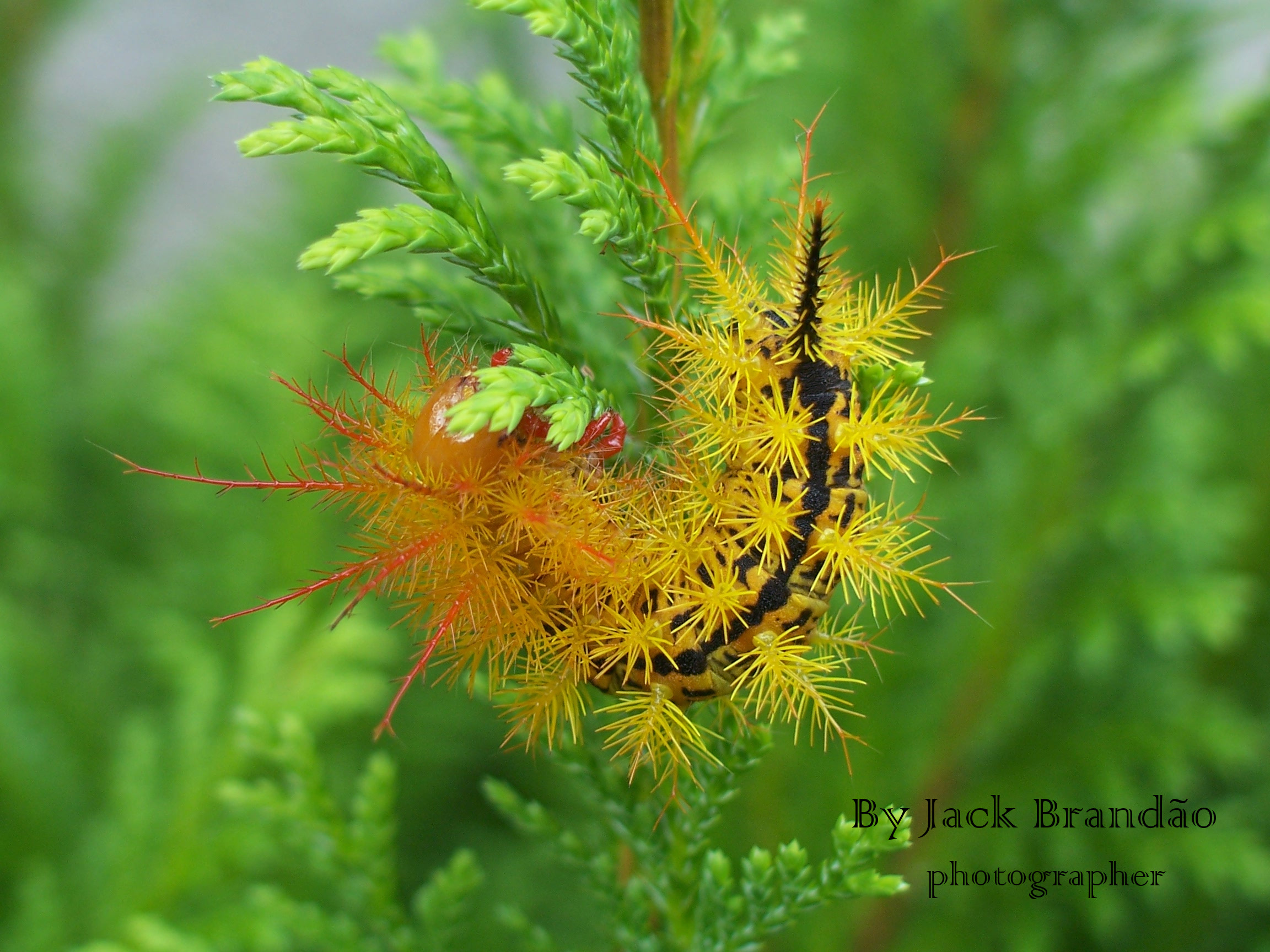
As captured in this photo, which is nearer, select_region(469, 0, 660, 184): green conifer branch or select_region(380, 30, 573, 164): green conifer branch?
select_region(469, 0, 660, 184): green conifer branch

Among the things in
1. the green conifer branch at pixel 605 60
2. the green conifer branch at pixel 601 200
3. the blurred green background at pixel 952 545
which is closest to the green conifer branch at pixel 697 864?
the green conifer branch at pixel 601 200

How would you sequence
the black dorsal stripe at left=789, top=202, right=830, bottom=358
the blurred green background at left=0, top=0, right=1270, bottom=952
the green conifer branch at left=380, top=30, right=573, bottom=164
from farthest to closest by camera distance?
the blurred green background at left=0, top=0, right=1270, bottom=952 < the green conifer branch at left=380, top=30, right=573, bottom=164 < the black dorsal stripe at left=789, top=202, right=830, bottom=358

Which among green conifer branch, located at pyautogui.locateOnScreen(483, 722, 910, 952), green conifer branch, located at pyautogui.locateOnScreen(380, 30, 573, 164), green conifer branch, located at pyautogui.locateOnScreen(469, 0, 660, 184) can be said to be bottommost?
green conifer branch, located at pyautogui.locateOnScreen(483, 722, 910, 952)

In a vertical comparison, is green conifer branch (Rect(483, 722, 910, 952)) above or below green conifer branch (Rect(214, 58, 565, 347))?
below

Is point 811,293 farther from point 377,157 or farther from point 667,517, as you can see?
point 377,157

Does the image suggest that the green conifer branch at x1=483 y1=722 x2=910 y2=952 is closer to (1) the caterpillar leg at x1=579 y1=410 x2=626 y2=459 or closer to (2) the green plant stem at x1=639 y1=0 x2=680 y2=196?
(1) the caterpillar leg at x1=579 y1=410 x2=626 y2=459

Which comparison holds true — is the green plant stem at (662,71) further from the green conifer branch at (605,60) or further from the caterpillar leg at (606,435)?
the caterpillar leg at (606,435)

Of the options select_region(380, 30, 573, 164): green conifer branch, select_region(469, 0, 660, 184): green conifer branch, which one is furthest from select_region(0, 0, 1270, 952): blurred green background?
select_region(469, 0, 660, 184): green conifer branch
